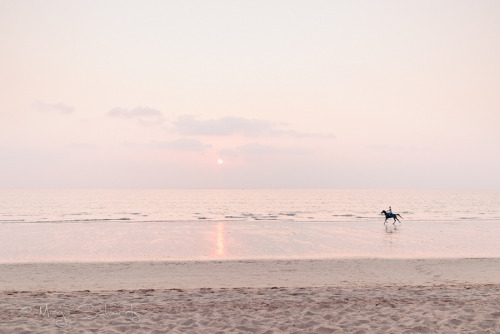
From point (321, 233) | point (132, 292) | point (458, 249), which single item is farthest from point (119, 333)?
point (321, 233)

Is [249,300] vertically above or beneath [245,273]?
above

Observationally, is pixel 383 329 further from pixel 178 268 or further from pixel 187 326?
pixel 178 268

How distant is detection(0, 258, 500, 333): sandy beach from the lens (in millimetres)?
8789

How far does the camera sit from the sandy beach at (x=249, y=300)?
8789 mm

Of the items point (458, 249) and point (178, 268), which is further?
point (458, 249)

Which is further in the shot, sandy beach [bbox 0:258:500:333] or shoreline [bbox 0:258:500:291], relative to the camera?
shoreline [bbox 0:258:500:291]

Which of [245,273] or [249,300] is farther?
Answer: [245,273]

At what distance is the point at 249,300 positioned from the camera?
11305 millimetres

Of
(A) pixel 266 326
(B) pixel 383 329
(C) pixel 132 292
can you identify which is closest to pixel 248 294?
(A) pixel 266 326

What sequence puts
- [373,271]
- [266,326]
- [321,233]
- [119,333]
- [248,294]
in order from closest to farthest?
[119,333] → [266,326] → [248,294] → [373,271] → [321,233]

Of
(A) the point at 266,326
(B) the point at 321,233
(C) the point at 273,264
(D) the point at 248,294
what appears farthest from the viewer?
(B) the point at 321,233

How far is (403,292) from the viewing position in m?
12.3

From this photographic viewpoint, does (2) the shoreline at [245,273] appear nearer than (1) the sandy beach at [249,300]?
No

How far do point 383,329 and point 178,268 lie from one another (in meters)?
12.0
